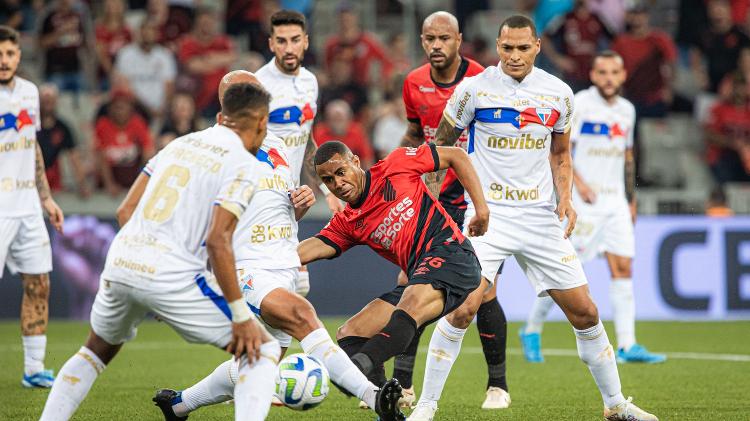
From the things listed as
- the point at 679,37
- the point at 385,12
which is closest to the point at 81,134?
the point at 385,12

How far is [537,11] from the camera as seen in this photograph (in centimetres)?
1766

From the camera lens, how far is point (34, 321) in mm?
9453

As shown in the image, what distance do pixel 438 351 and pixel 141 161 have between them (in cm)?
907

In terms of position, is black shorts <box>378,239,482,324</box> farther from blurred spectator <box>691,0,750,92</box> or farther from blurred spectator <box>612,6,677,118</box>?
blurred spectator <box>691,0,750,92</box>

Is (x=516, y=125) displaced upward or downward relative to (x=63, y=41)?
downward

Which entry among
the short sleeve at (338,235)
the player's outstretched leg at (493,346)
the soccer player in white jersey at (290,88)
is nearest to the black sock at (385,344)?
the short sleeve at (338,235)

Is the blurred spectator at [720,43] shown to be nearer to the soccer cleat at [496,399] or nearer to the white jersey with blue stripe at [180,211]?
the soccer cleat at [496,399]

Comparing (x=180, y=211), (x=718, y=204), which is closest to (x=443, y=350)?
(x=180, y=211)

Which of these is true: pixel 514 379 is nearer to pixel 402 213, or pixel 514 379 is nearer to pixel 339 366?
pixel 402 213

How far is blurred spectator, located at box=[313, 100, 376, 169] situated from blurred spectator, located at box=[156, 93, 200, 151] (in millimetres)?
1913

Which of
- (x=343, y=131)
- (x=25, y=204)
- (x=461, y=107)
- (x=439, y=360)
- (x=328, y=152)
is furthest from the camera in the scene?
(x=343, y=131)

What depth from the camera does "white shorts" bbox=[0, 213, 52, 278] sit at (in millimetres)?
9406

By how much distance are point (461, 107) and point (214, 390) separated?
2.42 m

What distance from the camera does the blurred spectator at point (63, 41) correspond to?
1686 centimetres
